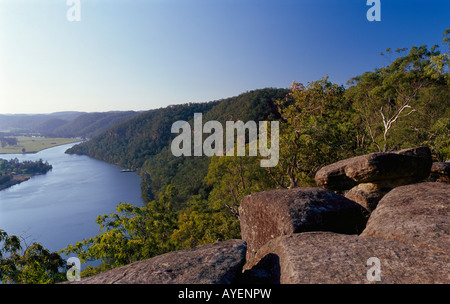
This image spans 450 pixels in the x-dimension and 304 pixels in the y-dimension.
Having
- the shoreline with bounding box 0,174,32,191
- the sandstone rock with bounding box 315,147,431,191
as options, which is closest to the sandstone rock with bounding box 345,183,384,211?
the sandstone rock with bounding box 315,147,431,191

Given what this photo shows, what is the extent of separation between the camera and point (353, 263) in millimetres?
3297

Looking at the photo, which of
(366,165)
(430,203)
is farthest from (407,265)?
(366,165)

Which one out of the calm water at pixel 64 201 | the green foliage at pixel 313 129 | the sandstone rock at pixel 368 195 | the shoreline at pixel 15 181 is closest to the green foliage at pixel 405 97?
the green foliage at pixel 313 129

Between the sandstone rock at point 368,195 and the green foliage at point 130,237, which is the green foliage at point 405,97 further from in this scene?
the green foliage at point 130,237

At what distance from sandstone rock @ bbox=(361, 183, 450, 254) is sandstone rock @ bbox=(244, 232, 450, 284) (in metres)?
0.31

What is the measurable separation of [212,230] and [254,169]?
5.80 m

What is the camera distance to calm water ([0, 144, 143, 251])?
62500 millimetres

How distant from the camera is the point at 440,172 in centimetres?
760

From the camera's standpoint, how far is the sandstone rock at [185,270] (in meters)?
3.36

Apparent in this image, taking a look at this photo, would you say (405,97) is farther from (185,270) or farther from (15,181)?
(15,181)

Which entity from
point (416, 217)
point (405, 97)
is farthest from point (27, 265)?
point (405, 97)

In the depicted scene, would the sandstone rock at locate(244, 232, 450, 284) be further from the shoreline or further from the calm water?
the shoreline

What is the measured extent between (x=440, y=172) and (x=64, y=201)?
101054 millimetres
